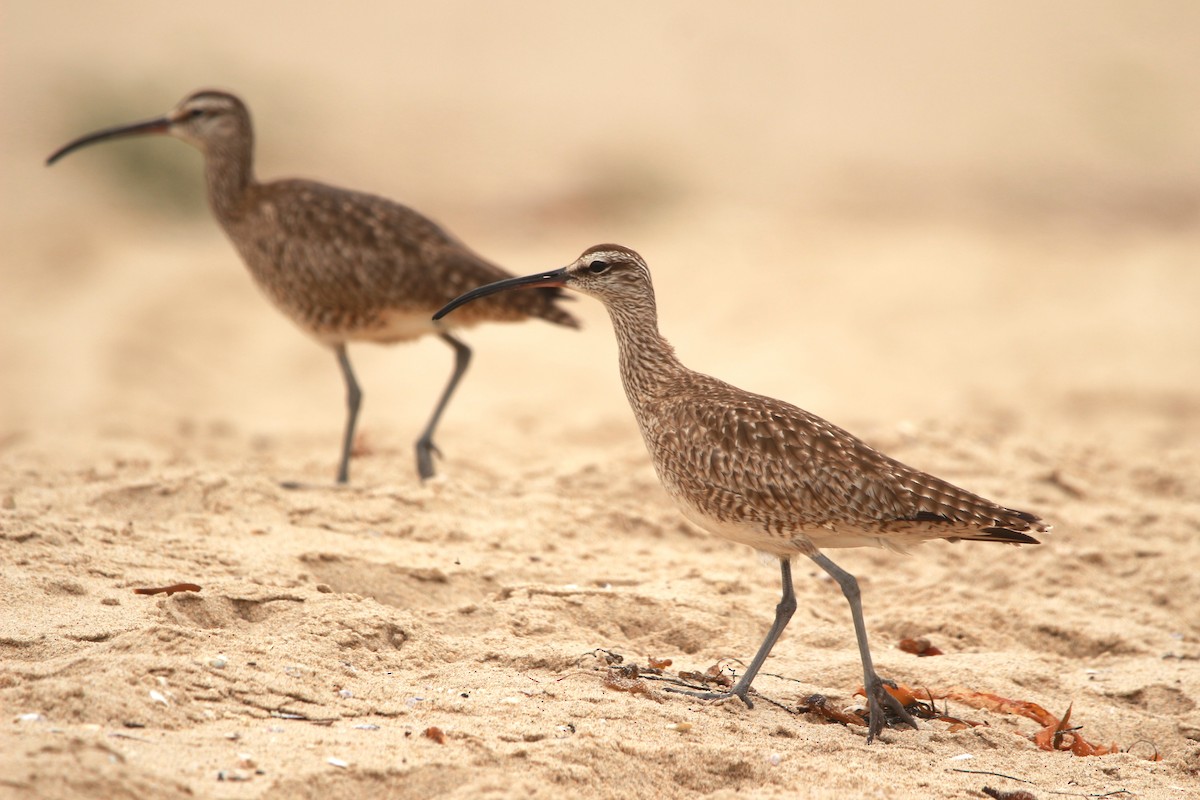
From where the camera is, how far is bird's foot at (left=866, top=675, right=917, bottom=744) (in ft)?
17.4

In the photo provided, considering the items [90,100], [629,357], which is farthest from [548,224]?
[629,357]

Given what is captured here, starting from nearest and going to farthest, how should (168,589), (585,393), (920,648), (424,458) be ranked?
1. (168,589)
2. (920,648)
3. (424,458)
4. (585,393)

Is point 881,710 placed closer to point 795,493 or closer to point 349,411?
point 795,493

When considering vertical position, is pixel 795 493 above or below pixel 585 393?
below

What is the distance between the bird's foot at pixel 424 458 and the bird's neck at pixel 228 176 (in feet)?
7.67

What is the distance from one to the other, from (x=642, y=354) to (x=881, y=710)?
209 cm

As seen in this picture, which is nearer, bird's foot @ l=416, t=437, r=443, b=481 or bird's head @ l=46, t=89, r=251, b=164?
bird's foot @ l=416, t=437, r=443, b=481

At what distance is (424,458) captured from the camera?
342 inches

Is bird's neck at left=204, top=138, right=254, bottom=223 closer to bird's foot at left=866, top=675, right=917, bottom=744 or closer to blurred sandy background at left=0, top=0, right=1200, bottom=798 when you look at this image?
blurred sandy background at left=0, top=0, right=1200, bottom=798

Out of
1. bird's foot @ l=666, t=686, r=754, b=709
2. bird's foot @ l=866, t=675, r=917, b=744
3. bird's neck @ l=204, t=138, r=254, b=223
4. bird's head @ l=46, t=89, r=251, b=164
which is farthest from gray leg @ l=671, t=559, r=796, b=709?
A: bird's head @ l=46, t=89, r=251, b=164

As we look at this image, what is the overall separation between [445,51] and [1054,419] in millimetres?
18676

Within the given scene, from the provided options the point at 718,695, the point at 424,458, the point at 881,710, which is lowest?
the point at 718,695


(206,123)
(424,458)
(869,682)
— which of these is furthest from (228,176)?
(869,682)

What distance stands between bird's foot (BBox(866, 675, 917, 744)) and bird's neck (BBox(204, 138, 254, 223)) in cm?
615
